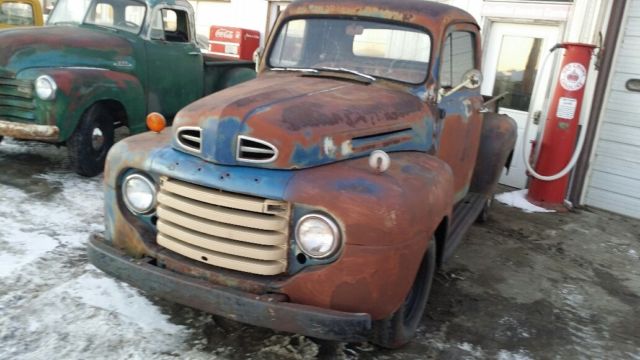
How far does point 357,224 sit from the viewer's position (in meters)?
2.39

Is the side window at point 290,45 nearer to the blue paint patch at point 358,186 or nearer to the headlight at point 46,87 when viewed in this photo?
the blue paint patch at point 358,186

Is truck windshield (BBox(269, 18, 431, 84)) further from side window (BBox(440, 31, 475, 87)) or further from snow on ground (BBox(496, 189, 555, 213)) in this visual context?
snow on ground (BBox(496, 189, 555, 213))

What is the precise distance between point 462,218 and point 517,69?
3803 millimetres

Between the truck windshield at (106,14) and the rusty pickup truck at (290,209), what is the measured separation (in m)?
3.63

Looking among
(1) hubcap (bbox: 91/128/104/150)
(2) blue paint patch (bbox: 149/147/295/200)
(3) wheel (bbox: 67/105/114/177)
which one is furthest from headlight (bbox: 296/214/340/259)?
(1) hubcap (bbox: 91/128/104/150)

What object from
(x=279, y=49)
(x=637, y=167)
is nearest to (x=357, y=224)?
(x=279, y=49)

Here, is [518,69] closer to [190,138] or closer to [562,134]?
[562,134]

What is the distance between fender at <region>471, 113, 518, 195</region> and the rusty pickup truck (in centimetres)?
174

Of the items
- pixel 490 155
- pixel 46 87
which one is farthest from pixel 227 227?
pixel 46 87

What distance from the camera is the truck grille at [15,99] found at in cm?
522

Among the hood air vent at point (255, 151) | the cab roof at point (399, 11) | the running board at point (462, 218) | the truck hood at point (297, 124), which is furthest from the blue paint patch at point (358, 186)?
the cab roof at point (399, 11)

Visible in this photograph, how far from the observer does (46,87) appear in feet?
16.8

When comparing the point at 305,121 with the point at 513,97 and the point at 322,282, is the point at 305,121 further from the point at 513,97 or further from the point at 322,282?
the point at 513,97

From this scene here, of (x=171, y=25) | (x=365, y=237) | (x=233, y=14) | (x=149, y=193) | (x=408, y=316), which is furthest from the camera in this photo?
(x=233, y=14)
